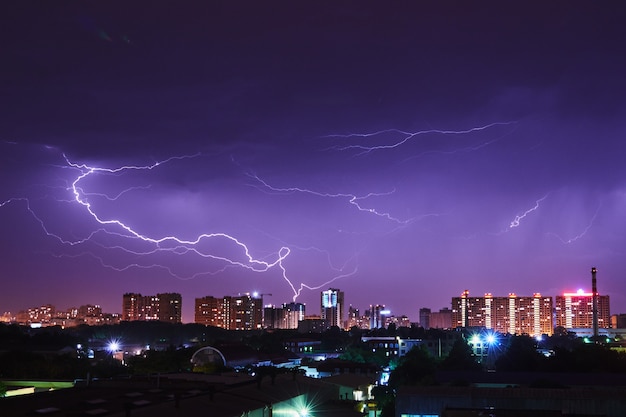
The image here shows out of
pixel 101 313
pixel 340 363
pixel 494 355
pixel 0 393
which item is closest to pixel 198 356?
pixel 340 363

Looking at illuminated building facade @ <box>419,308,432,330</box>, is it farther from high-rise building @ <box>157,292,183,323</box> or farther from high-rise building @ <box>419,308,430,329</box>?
high-rise building @ <box>157,292,183,323</box>

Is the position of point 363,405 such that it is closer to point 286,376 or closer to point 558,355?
point 286,376

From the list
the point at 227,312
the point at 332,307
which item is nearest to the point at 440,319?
the point at 332,307

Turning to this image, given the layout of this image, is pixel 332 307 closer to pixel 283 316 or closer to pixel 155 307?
A: pixel 283 316

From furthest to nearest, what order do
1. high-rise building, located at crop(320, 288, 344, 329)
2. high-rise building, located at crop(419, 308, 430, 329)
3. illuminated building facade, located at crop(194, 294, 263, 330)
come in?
high-rise building, located at crop(419, 308, 430, 329)
high-rise building, located at crop(320, 288, 344, 329)
illuminated building facade, located at crop(194, 294, 263, 330)

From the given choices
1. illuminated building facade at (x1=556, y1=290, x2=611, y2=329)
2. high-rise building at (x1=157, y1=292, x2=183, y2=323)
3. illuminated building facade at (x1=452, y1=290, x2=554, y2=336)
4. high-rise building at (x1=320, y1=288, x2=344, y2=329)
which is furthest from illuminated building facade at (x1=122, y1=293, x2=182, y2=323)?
illuminated building facade at (x1=556, y1=290, x2=611, y2=329)
